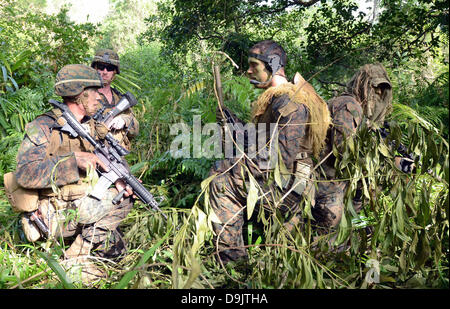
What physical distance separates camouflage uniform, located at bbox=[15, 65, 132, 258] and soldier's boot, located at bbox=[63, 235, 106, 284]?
2.8 inches

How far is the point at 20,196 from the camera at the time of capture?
3.21 metres

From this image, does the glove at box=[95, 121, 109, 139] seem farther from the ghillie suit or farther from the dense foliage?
the ghillie suit

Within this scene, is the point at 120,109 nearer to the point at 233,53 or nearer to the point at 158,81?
the point at 233,53

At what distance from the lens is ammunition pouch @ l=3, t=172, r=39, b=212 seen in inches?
126

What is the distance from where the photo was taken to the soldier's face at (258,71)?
3.32 metres

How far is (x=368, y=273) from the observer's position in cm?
220

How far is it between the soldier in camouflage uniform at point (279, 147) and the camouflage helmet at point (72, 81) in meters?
1.17

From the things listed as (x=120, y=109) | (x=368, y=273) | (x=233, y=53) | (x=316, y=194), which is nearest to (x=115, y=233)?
(x=120, y=109)

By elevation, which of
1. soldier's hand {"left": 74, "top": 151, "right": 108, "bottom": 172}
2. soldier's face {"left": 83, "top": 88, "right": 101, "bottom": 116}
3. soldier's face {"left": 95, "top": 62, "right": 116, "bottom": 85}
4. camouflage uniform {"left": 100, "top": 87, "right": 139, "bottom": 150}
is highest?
soldier's face {"left": 95, "top": 62, "right": 116, "bottom": 85}

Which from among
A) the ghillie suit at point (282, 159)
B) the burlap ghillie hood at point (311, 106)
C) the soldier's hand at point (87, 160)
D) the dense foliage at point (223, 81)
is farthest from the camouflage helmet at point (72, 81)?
the burlap ghillie hood at point (311, 106)

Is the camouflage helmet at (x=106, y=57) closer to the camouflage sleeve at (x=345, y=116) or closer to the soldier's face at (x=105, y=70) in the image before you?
the soldier's face at (x=105, y=70)

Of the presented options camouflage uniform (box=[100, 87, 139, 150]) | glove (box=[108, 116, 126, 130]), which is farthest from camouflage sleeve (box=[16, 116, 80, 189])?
camouflage uniform (box=[100, 87, 139, 150])

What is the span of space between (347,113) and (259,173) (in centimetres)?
94

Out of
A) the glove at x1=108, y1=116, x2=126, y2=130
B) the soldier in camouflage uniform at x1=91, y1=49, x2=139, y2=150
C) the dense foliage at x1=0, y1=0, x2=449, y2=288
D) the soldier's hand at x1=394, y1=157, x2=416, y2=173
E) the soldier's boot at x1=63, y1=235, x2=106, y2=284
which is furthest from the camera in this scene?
the soldier in camouflage uniform at x1=91, y1=49, x2=139, y2=150
